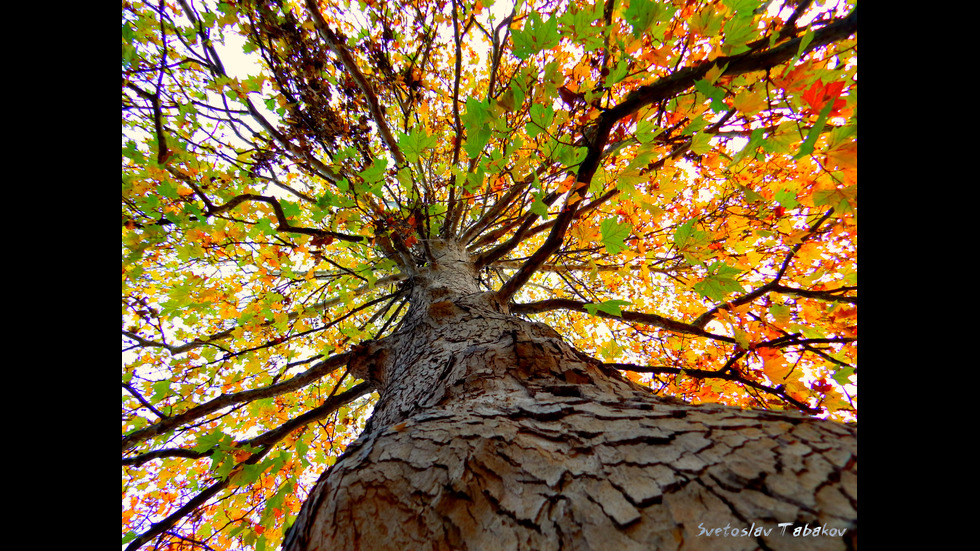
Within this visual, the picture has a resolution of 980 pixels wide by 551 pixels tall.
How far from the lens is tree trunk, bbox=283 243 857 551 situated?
1.55 ft

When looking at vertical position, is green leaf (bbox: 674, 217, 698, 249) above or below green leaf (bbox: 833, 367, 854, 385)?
above

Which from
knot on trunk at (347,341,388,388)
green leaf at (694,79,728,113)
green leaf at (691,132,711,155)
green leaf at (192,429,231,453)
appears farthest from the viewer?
knot on trunk at (347,341,388,388)

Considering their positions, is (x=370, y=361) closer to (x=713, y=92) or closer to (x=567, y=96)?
(x=567, y=96)

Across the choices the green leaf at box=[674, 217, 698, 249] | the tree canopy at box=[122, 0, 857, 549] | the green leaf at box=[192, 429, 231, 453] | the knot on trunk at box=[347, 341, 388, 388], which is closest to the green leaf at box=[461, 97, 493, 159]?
the tree canopy at box=[122, 0, 857, 549]

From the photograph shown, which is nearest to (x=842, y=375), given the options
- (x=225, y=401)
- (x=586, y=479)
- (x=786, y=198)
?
(x=786, y=198)

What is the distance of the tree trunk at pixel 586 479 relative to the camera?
0.47 m

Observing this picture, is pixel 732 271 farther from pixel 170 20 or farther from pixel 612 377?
pixel 170 20

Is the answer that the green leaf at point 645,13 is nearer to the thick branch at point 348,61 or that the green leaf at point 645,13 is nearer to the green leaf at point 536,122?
the green leaf at point 536,122

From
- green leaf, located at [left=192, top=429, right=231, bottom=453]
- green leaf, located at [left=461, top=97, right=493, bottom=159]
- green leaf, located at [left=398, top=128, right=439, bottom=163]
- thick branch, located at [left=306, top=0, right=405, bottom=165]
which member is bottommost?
green leaf, located at [left=192, top=429, right=231, bottom=453]

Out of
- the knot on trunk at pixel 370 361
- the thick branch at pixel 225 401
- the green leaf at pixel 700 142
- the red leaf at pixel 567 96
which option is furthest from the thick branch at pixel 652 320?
the thick branch at pixel 225 401

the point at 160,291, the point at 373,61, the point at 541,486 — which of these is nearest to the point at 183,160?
the point at 373,61

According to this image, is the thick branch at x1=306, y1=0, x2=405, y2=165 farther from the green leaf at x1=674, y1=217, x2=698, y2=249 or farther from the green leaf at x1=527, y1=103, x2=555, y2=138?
the green leaf at x1=674, y1=217, x2=698, y2=249
